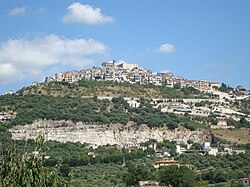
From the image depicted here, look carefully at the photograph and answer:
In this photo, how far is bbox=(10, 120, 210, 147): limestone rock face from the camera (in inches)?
Result: 2773

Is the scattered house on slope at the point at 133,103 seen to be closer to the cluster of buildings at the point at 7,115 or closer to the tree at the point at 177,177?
the cluster of buildings at the point at 7,115

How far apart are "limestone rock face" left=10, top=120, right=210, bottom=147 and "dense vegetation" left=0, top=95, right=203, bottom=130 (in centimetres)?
72

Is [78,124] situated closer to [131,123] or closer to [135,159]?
[131,123]

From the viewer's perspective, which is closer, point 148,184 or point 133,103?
point 148,184

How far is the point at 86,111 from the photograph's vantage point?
74.3 meters

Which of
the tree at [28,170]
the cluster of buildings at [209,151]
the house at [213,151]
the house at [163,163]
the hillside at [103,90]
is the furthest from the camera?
the hillside at [103,90]

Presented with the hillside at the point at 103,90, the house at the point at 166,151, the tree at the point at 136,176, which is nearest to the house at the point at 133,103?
the hillside at the point at 103,90

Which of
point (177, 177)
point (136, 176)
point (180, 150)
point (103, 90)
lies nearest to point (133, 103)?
point (103, 90)

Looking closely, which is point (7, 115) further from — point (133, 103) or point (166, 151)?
point (166, 151)

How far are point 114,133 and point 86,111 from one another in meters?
5.14

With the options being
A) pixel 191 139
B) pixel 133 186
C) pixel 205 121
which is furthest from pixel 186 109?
pixel 133 186

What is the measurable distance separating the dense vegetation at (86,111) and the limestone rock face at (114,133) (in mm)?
717

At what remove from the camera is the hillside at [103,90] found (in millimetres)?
85250

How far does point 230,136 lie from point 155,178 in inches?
1181
